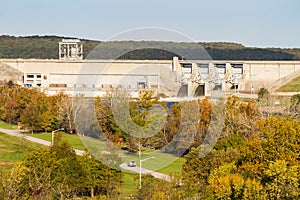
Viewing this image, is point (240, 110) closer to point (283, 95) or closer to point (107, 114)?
point (107, 114)

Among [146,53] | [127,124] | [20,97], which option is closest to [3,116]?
[20,97]

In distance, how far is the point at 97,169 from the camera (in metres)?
25.3

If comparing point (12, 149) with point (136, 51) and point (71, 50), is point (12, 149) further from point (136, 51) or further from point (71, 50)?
point (136, 51)

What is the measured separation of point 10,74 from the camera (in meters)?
81.3

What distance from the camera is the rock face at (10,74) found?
80062 mm

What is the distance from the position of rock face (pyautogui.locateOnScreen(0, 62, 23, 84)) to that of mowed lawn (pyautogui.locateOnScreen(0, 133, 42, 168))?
121 ft

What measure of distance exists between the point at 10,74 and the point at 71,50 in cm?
821

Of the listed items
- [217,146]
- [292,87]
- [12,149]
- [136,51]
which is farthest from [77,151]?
[136,51]

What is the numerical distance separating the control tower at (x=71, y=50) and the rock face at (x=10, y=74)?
5663 millimetres

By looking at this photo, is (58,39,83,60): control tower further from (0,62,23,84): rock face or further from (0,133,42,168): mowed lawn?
(0,133,42,168): mowed lawn

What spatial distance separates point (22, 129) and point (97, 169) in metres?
24.3

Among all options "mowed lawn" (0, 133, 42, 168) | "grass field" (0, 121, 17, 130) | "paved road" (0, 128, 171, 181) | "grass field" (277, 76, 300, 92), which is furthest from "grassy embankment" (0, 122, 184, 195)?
"grass field" (277, 76, 300, 92)

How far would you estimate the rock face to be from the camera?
80.1 meters

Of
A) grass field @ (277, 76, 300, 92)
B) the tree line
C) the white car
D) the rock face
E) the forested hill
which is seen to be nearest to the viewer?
the tree line
